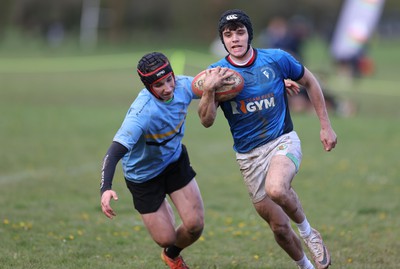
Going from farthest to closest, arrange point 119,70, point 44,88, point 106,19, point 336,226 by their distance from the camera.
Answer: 1. point 106,19
2. point 119,70
3. point 44,88
4. point 336,226

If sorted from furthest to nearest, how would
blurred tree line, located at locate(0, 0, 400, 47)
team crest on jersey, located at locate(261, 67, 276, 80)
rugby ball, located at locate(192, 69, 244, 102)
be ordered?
blurred tree line, located at locate(0, 0, 400, 47), team crest on jersey, located at locate(261, 67, 276, 80), rugby ball, located at locate(192, 69, 244, 102)

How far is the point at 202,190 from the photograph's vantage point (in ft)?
35.9

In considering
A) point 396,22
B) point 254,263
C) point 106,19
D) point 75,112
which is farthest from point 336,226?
point 396,22

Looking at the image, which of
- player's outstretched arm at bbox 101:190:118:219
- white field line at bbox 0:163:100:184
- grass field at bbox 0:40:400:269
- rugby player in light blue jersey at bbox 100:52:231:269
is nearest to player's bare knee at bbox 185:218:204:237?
rugby player in light blue jersey at bbox 100:52:231:269

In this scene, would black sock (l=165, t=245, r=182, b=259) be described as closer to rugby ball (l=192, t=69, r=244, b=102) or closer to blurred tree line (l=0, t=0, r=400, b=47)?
rugby ball (l=192, t=69, r=244, b=102)

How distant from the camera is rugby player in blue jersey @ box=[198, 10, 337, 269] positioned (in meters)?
6.12

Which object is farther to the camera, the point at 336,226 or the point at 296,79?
the point at 336,226

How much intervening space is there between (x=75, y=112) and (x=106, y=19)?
33.3 m

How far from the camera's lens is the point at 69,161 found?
1289cm

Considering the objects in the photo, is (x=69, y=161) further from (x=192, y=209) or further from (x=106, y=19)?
(x=106, y=19)

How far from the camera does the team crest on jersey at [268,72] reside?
20.5 feet

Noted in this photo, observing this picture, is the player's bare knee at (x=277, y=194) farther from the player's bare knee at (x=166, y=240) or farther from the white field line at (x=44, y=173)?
the white field line at (x=44, y=173)

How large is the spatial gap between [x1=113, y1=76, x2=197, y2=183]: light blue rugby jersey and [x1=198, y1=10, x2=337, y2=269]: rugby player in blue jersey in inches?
18.9

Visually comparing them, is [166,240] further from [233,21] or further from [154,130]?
[233,21]
